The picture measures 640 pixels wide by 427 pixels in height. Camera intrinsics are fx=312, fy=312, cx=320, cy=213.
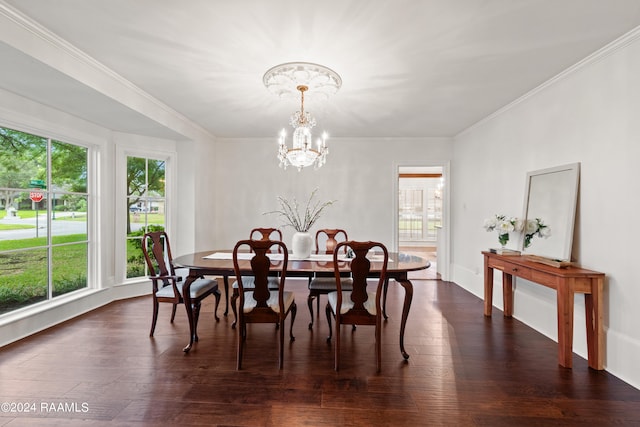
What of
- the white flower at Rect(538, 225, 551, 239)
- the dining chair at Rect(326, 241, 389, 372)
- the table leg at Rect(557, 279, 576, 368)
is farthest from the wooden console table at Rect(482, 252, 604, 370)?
the dining chair at Rect(326, 241, 389, 372)

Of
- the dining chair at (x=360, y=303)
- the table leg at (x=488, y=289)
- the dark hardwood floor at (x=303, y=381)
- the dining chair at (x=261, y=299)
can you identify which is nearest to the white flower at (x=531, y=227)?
the table leg at (x=488, y=289)

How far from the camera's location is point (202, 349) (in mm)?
2654

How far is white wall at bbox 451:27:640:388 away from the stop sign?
5070 millimetres

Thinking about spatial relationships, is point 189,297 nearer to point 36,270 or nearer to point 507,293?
point 36,270

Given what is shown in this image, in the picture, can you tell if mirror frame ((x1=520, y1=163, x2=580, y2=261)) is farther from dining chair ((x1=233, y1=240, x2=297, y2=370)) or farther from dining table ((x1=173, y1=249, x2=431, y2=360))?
dining chair ((x1=233, y1=240, x2=297, y2=370))

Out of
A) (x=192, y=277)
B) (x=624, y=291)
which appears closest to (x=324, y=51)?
(x=192, y=277)

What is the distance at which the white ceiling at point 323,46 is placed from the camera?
1.90m

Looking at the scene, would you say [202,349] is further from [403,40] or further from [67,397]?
[403,40]

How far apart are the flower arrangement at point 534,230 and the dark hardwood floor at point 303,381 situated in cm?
92

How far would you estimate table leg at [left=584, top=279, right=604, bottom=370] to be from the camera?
2.30 meters

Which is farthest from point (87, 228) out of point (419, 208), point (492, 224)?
point (419, 208)

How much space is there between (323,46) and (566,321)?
275 centimetres

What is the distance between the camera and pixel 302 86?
2850 mm

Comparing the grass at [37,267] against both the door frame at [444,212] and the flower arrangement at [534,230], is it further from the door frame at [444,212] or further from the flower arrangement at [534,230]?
the flower arrangement at [534,230]
